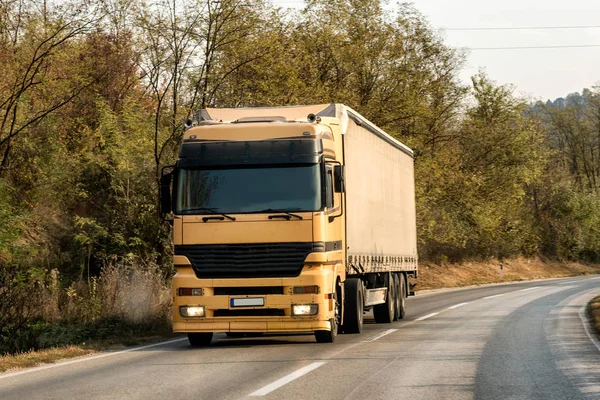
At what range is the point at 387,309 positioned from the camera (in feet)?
69.0

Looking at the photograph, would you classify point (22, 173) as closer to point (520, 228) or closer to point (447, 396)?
point (447, 396)

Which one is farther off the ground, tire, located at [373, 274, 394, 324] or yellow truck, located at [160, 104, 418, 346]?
yellow truck, located at [160, 104, 418, 346]

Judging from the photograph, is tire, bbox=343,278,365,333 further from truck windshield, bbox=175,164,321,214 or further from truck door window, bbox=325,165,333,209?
truck windshield, bbox=175,164,321,214

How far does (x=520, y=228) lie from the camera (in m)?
64.7

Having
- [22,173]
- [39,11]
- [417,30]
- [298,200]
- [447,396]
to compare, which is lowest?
[447,396]

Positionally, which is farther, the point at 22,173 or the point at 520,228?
the point at 520,228

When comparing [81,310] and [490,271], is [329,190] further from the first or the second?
[490,271]

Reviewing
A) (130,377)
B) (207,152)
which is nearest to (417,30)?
(207,152)

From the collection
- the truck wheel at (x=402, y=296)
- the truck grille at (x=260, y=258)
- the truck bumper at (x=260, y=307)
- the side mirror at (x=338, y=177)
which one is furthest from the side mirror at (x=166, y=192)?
the truck wheel at (x=402, y=296)

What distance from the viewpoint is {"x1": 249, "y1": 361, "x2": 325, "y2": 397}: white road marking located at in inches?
374

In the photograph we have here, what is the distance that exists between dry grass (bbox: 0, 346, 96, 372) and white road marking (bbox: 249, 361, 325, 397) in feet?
12.1

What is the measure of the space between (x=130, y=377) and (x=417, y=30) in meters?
35.8

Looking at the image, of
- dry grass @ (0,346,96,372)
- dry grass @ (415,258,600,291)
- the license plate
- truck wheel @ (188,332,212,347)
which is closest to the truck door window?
the license plate

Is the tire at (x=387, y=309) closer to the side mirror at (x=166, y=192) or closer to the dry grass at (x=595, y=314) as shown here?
the dry grass at (x=595, y=314)
